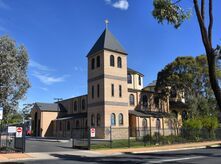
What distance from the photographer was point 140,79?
63.2 meters

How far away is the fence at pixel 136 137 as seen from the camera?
95.9ft

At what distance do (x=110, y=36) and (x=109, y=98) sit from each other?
1144 cm

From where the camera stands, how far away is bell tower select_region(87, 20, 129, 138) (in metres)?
46.9

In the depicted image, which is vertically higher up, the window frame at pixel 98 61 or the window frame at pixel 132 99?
the window frame at pixel 98 61

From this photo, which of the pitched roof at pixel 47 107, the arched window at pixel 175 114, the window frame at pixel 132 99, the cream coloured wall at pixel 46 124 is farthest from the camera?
the pitched roof at pixel 47 107

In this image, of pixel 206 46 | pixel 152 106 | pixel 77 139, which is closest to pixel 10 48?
pixel 77 139

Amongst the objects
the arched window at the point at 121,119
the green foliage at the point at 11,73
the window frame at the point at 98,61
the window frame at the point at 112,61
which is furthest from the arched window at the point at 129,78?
the green foliage at the point at 11,73

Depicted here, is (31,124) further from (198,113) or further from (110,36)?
(198,113)

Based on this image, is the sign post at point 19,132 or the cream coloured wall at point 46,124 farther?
the cream coloured wall at point 46,124

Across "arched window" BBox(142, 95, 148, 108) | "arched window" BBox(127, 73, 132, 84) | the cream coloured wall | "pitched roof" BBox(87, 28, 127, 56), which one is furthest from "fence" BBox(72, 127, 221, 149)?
the cream coloured wall

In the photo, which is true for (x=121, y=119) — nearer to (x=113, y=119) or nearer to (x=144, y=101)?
(x=113, y=119)

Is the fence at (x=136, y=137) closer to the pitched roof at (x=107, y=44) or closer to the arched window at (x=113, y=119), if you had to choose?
the arched window at (x=113, y=119)

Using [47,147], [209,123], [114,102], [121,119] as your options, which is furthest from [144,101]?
[47,147]

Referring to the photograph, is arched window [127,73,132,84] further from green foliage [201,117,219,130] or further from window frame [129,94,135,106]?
green foliage [201,117,219,130]
